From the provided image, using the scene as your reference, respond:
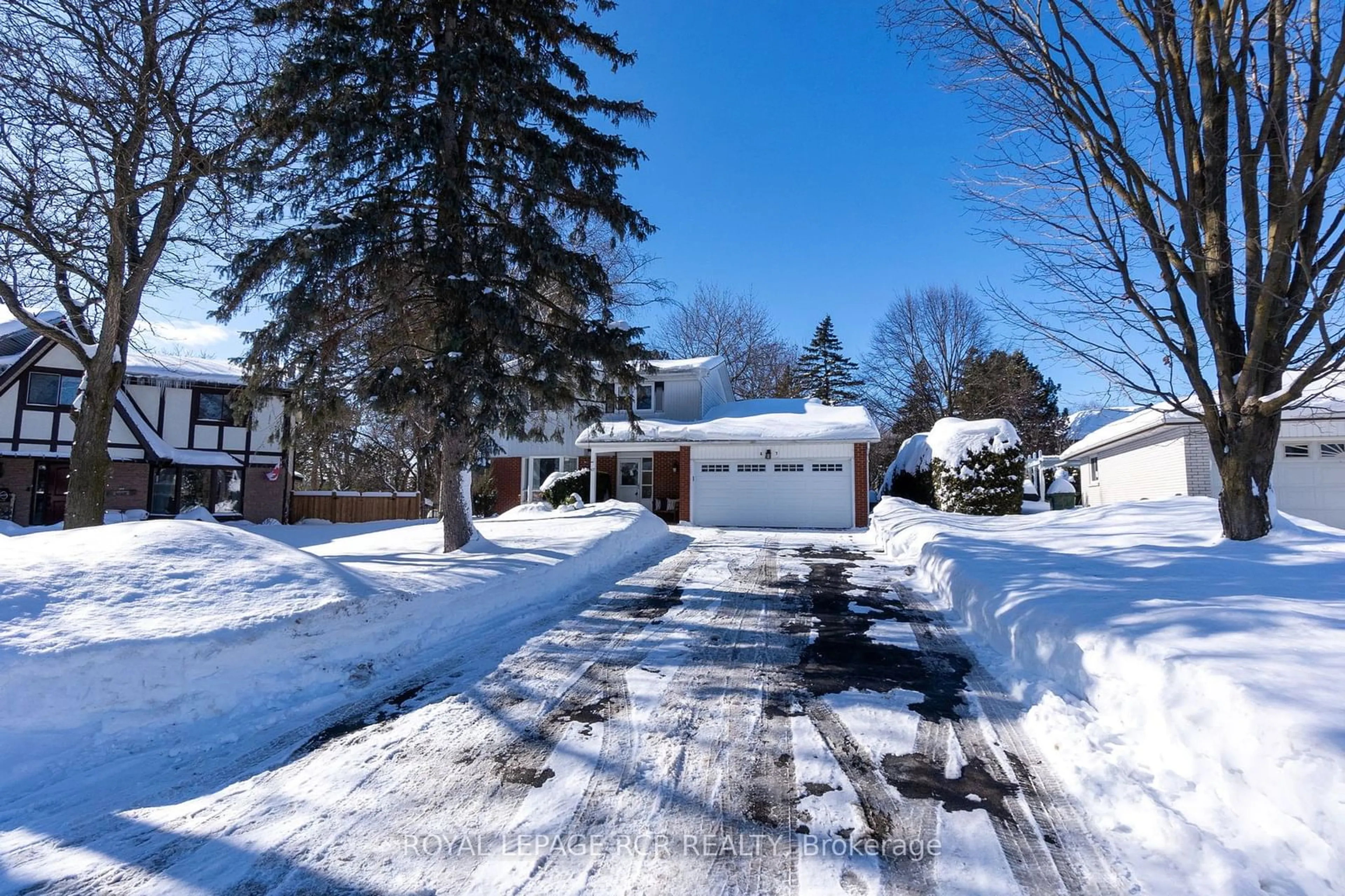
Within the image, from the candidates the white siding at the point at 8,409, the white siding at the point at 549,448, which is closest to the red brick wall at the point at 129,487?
the white siding at the point at 8,409

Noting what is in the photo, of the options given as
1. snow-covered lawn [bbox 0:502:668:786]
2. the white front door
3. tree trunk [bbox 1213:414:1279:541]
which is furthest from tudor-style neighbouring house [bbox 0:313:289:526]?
tree trunk [bbox 1213:414:1279:541]

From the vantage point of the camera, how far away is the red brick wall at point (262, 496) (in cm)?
2084

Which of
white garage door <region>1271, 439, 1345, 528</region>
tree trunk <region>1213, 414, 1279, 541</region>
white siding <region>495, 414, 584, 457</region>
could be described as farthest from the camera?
white siding <region>495, 414, 584, 457</region>

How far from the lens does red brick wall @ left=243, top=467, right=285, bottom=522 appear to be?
20.8 m

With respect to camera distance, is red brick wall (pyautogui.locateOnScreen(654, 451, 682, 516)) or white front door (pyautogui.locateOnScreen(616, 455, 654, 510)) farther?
white front door (pyautogui.locateOnScreen(616, 455, 654, 510))

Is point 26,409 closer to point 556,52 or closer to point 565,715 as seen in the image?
point 556,52

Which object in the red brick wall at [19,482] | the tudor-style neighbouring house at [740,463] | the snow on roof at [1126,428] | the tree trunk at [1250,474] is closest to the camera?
the tree trunk at [1250,474]

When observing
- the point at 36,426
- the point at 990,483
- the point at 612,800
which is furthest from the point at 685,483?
the point at 36,426

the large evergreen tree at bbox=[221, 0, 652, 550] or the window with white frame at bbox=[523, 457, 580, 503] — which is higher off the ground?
the large evergreen tree at bbox=[221, 0, 652, 550]

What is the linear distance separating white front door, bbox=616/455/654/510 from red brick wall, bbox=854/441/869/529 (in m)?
6.25

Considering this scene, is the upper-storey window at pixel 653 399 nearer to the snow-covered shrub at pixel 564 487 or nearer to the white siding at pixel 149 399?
the snow-covered shrub at pixel 564 487

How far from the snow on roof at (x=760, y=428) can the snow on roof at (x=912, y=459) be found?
16.3 ft

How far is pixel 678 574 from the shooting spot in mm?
9453

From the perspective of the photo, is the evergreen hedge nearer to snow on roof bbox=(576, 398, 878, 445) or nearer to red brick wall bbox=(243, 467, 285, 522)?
snow on roof bbox=(576, 398, 878, 445)
